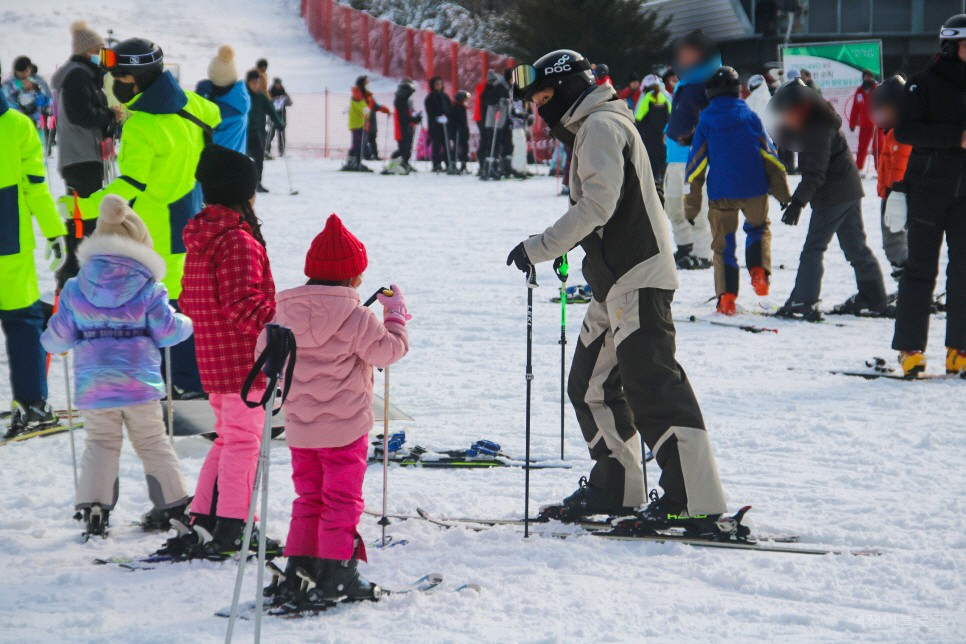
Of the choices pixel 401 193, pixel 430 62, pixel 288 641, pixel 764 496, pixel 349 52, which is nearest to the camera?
pixel 288 641

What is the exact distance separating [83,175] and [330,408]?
5.37m

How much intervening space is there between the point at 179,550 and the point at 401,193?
13673 millimetres

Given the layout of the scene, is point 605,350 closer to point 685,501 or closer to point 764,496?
point 685,501

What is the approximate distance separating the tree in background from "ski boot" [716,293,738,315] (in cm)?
2040

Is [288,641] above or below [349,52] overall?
below

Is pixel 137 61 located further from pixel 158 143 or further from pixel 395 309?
pixel 395 309

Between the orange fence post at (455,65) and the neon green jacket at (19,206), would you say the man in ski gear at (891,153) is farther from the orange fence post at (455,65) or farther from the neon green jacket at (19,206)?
the orange fence post at (455,65)

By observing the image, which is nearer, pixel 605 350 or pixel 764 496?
pixel 605 350

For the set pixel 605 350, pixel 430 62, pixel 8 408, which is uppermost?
pixel 430 62

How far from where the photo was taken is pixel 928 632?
3336mm

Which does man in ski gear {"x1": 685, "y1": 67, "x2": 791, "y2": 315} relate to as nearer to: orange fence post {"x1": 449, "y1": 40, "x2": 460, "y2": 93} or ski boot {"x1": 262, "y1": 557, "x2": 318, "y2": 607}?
ski boot {"x1": 262, "y1": 557, "x2": 318, "y2": 607}

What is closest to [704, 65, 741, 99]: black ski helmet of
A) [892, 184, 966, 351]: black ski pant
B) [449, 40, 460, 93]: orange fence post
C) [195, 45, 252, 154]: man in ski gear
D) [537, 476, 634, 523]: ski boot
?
[892, 184, 966, 351]: black ski pant

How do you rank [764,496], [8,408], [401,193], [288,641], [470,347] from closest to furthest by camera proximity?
[288,641] < [764,496] < [8,408] < [470,347] < [401,193]

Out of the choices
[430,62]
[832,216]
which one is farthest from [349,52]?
[832,216]
